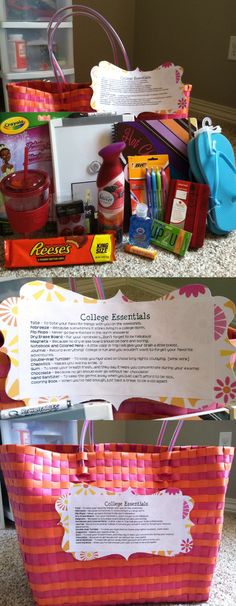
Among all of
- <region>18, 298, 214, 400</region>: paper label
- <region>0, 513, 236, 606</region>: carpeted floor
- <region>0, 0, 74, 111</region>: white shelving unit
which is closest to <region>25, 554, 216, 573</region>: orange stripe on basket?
<region>0, 513, 236, 606</region>: carpeted floor

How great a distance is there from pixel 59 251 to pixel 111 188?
166 mm

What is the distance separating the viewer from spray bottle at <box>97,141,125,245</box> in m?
1.05

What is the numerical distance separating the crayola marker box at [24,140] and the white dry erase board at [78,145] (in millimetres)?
22

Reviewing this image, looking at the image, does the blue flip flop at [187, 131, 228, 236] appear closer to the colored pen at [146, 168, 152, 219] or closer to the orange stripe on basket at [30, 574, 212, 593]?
the colored pen at [146, 168, 152, 219]

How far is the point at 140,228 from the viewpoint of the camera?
1152 millimetres

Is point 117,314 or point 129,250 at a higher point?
point 117,314

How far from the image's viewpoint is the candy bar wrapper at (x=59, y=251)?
1089 millimetres

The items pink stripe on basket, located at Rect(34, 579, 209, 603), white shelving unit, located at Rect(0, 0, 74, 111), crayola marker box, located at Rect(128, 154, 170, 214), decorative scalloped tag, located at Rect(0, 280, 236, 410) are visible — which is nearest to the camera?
decorative scalloped tag, located at Rect(0, 280, 236, 410)

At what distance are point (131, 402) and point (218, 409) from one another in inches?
4.0

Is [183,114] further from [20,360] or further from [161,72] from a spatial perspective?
[20,360]

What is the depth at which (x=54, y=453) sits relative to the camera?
64cm

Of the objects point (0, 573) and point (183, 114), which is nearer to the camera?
point (0, 573)

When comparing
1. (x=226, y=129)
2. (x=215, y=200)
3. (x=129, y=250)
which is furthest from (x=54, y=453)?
(x=226, y=129)

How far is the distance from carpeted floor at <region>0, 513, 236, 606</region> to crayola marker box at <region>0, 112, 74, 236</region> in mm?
678
